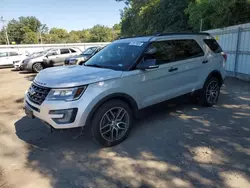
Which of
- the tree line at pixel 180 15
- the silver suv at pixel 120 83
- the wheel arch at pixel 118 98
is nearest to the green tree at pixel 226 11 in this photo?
the tree line at pixel 180 15

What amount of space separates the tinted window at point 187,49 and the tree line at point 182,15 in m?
5.12

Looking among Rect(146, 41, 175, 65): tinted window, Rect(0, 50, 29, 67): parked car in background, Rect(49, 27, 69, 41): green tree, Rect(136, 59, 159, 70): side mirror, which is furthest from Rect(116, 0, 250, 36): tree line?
Rect(49, 27, 69, 41): green tree

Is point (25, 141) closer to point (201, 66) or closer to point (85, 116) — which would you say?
point (85, 116)

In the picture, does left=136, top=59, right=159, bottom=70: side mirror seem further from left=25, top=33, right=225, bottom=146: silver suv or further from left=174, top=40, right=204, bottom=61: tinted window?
left=174, top=40, right=204, bottom=61: tinted window

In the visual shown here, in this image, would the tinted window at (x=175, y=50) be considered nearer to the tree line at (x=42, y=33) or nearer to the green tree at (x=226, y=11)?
the green tree at (x=226, y=11)

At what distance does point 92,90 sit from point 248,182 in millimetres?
2388

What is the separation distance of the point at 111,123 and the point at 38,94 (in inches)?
49.4

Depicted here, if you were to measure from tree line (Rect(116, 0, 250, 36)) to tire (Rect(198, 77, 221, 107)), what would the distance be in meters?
4.93

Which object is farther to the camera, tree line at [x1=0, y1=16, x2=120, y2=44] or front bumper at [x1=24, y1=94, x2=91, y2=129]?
tree line at [x1=0, y1=16, x2=120, y2=44]

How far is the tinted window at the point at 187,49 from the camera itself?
14.5 ft

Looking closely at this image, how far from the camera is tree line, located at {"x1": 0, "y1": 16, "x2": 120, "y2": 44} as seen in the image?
6712 cm

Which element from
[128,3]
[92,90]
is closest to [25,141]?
[92,90]

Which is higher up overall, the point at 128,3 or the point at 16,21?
the point at 16,21

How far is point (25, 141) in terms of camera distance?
3.93 metres
